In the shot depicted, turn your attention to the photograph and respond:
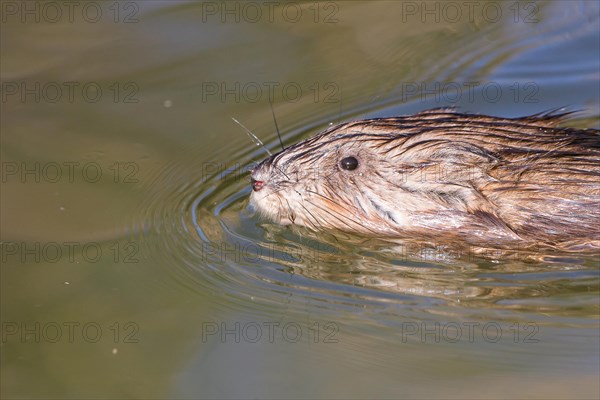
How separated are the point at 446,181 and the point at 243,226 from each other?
48.9 inches

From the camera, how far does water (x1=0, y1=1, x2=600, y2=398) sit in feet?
15.5

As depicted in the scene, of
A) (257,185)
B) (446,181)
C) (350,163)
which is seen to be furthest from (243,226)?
(446,181)

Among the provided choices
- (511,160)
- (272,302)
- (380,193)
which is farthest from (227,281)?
(511,160)

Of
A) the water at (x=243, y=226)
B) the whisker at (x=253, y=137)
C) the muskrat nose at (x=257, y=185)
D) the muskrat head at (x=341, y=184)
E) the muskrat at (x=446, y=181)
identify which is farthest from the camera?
the whisker at (x=253, y=137)

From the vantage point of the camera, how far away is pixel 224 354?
4871 mm

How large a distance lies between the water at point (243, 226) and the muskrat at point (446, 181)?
166 millimetres

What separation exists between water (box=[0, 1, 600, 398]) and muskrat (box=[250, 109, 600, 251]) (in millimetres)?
166

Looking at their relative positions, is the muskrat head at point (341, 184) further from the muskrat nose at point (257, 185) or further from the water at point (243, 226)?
the water at point (243, 226)

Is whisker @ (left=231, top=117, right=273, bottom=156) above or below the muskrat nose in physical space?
above

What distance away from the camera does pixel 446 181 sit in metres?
5.31

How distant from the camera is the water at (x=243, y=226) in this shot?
4738 millimetres

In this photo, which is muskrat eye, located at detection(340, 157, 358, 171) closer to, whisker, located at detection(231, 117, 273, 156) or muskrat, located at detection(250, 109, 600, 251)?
muskrat, located at detection(250, 109, 600, 251)

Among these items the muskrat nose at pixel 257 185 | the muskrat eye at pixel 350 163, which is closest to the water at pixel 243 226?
the muskrat nose at pixel 257 185

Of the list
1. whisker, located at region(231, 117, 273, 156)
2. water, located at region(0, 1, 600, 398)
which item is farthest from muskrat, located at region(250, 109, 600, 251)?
whisker, located at region(231, 117, 273, 156)
